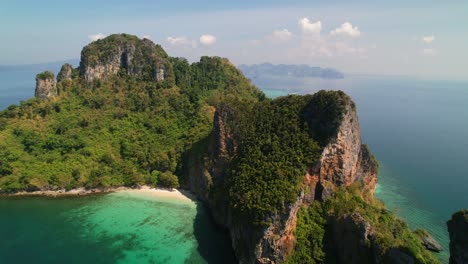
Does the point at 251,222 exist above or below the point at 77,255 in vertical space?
above

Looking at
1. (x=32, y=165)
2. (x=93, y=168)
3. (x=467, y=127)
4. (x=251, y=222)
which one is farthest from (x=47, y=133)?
(x=467, y=127)

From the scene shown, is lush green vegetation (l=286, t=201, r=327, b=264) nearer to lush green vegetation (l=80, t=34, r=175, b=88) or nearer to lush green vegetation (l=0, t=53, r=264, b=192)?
lush green vegetation (l=0, t=53, r=264, b=192)

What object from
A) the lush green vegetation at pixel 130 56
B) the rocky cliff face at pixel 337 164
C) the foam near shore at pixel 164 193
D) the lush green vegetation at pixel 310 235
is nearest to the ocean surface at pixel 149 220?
the foam near shore at pixel 164 193

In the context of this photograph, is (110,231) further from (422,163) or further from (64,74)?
(422,163)

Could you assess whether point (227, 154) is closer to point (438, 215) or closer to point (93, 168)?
point (93, 168)

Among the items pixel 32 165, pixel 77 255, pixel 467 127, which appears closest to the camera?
pixel 77 255

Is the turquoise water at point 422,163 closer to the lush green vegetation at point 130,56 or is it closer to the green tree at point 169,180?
the green tree at point 169,180

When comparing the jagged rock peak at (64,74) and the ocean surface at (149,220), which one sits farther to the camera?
the jagged rock peak at (64,74)
